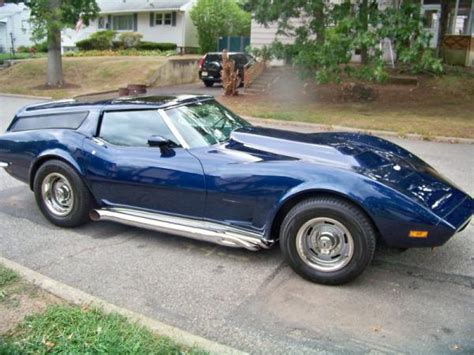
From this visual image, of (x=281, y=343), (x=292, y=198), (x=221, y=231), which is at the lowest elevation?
(x=281, y=343)

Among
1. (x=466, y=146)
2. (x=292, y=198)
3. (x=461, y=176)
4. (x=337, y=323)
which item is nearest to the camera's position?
(x=337, y=323)

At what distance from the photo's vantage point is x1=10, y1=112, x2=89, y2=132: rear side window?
498 cm

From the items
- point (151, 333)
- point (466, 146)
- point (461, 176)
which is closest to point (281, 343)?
point (151, 333)

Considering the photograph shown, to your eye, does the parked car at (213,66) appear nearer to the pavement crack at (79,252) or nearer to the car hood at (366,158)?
the car hood at (366,158)

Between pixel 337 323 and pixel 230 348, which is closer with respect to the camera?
pixel 230 348

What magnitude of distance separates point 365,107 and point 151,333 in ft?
42.2

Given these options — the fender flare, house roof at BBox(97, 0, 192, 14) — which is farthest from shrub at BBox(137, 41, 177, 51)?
the fender flare

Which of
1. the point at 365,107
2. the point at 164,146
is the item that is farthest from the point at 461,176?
the point at 365,107

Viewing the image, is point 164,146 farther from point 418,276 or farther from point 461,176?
point 461,176

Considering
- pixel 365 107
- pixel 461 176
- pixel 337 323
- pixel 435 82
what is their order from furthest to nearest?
1. pixel 435 82
2. pixel 365 107
3. pixel 461 176
4. pixel 337 323

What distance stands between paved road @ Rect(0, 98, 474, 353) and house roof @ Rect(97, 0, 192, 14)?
32293 mm

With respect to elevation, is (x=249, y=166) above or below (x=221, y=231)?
above

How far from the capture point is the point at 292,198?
3.83m

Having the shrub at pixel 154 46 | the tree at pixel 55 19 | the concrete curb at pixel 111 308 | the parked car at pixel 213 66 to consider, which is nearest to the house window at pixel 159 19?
the shrub at pixel 154 46
